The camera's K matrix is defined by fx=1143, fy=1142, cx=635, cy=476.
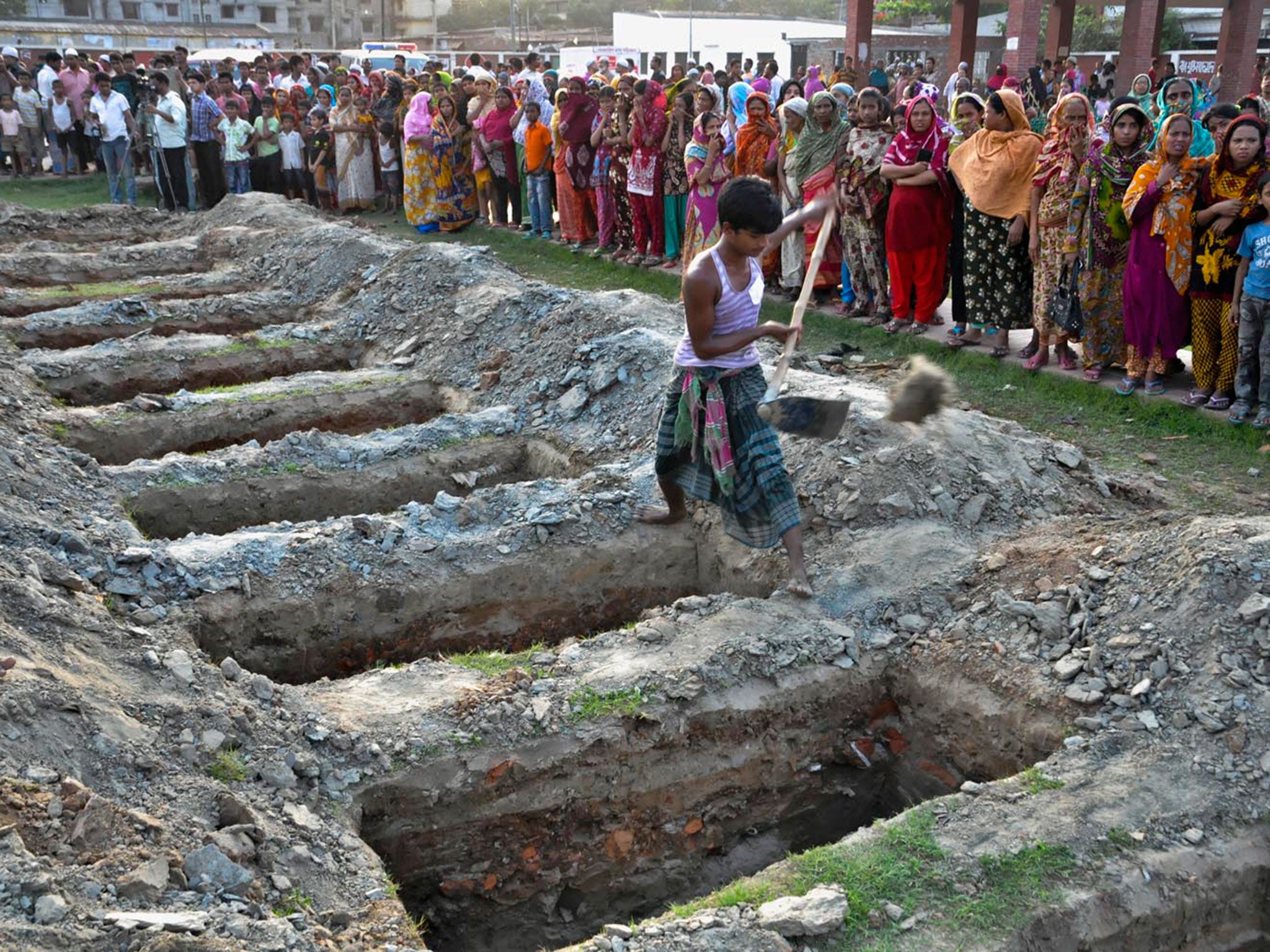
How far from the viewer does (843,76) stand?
13102 mm

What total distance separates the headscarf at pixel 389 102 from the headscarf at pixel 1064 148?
1063 centimetres

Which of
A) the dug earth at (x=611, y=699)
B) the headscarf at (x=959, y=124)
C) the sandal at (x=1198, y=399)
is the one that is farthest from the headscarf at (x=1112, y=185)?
the dug earth at (x=611, y=699)

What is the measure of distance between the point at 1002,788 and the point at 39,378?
24.2 ft

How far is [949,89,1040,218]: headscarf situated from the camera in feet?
25.7

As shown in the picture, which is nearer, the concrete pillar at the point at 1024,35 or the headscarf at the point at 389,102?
the headscarf at the point at 389,102

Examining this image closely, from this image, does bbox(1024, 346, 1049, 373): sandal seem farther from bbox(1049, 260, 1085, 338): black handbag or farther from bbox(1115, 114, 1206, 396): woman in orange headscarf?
bbox(1115, 114, 1206, 396): woman in orange headscarf

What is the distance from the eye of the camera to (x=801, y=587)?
5.05 metres

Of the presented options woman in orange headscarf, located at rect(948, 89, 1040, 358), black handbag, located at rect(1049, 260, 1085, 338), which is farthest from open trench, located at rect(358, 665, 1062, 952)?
woman in orange headscarf, located at rect(948, 89, 1040, 358)

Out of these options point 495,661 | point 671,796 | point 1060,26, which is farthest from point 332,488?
point 1060,26

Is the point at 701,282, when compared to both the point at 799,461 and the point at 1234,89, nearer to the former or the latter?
the point at 799,461

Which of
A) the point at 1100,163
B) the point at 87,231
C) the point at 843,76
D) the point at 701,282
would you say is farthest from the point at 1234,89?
the point at 701,282

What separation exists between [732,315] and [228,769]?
257 cm

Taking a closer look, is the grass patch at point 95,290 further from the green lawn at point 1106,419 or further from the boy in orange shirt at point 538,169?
the green lawn at point 1106,419

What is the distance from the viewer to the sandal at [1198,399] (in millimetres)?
7043
